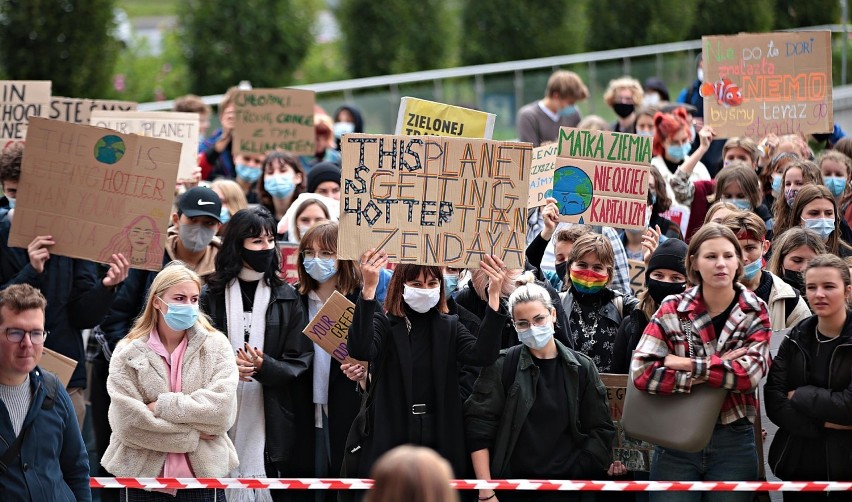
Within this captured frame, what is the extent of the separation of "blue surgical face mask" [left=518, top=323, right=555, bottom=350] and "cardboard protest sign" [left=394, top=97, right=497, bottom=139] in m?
1.71

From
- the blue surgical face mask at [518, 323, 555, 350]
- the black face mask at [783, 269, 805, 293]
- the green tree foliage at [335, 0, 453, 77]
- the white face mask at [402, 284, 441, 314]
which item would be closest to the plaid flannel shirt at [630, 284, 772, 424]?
the blue surgical face mask at [518, 323, 555, 350]

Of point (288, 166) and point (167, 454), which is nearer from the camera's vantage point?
point (167, 454)

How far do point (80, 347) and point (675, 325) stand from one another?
4133 millimetres

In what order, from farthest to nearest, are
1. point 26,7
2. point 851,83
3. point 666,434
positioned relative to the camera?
point 851,83 → point 26,7 → point 666,434

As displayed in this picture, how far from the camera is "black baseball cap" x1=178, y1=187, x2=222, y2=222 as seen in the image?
916 centimetres

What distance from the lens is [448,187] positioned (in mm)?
7949

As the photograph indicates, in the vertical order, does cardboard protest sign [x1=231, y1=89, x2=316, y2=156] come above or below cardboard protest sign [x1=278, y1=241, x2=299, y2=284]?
above

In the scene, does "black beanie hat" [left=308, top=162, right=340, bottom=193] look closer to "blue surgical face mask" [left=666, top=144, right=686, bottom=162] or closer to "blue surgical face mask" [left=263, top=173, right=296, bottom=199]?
"blue surgical face mask" [left=263, top=173, right=296, bottom=199]

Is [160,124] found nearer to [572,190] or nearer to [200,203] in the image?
[200,203]

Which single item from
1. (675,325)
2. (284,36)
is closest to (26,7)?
(284,36)

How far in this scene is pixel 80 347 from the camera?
9.22 metres

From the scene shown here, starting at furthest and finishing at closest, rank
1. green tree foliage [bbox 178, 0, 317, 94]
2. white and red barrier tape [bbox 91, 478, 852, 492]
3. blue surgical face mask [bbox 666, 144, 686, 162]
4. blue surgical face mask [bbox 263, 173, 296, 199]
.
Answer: green tree foliage [bbox 178, 0, 317, 94]
blue surgical face mask [bbox 666, 144, 686, 162]
blue surgical face mask [bbox 263, 173, 296, 199]
white and red barrier tape [bbox 91, 478, 852, 492]

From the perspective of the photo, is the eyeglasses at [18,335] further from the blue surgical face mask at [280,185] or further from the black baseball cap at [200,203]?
the blue surgical face mask at [280,185]

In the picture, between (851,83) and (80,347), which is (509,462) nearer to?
(80,347)
